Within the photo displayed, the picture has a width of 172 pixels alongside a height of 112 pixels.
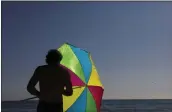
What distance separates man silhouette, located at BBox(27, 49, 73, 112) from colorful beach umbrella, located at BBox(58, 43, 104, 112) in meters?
2.34

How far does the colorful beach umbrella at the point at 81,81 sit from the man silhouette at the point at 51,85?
234 cm

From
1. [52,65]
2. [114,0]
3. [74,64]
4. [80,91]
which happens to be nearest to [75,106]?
[80,91]

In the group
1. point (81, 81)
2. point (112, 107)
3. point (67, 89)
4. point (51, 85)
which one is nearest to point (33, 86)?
point (51, 85)

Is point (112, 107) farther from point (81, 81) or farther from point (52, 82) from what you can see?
point (52, 82)

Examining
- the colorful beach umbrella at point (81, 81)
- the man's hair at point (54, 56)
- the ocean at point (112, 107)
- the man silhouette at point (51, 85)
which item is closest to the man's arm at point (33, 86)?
the man silhouette at point (51, 85)

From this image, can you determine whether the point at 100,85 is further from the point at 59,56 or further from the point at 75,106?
the point at 59,56

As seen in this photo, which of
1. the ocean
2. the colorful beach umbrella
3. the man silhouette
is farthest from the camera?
the ocean

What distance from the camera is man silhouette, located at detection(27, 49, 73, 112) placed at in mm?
2820

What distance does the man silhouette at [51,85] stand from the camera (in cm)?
282

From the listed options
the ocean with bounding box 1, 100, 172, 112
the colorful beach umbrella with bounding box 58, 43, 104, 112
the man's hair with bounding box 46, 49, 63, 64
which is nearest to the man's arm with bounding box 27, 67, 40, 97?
the man's hair with bounding box 46, 49, 63, 64

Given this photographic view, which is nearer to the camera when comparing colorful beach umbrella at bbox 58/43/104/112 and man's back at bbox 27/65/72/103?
man's back at bbox 27/65/72/103

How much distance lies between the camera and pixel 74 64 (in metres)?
5.36

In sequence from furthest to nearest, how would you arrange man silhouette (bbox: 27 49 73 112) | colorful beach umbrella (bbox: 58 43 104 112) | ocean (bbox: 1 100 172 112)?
1. ocean (bbox: 1 100 172 112)
2. colorful beach umbrella (bbox: 58 43 104 112)
3. man silhouette (bbox: 27 49 73 112)

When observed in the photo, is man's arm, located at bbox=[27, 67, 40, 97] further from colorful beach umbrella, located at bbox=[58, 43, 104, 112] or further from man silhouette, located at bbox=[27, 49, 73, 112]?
colorful beach umbrella, located at bbox=[58, 43, 104, 112]
